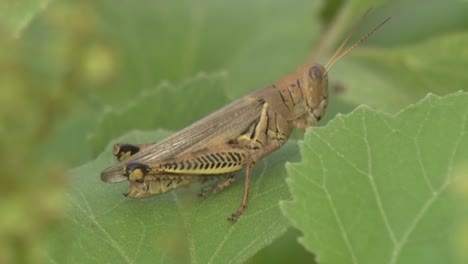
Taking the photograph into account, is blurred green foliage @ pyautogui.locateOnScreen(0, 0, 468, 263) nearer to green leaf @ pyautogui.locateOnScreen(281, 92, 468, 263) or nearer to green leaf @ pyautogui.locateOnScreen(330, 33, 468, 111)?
green leaf @ pyautogui.locateOnScreen(330, 33, 468, 111)

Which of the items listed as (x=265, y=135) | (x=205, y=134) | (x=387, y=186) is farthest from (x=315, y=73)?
(x=387, y=186)

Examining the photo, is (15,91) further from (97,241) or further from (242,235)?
(242,235)

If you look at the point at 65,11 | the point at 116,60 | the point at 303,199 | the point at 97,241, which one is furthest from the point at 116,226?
the point at 116,60

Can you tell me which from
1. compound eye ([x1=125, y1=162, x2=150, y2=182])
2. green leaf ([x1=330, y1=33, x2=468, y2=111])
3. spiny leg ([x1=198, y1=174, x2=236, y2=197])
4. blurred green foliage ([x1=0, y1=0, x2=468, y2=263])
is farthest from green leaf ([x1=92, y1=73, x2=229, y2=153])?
green leaf ([x1=330, y1=33, x2=468, y2=111])

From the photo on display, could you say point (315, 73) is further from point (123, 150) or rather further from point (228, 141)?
point (123, 150)

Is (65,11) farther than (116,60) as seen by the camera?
No

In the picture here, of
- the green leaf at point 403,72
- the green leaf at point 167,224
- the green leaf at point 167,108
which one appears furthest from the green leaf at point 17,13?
the green leaf at point 403,72

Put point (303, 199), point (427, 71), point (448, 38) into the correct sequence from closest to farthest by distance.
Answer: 1. point (303, 199)
2. point (448, 38)
3. point (427, 71)

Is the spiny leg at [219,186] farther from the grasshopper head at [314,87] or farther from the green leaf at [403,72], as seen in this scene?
the green leaf at [403,72]
